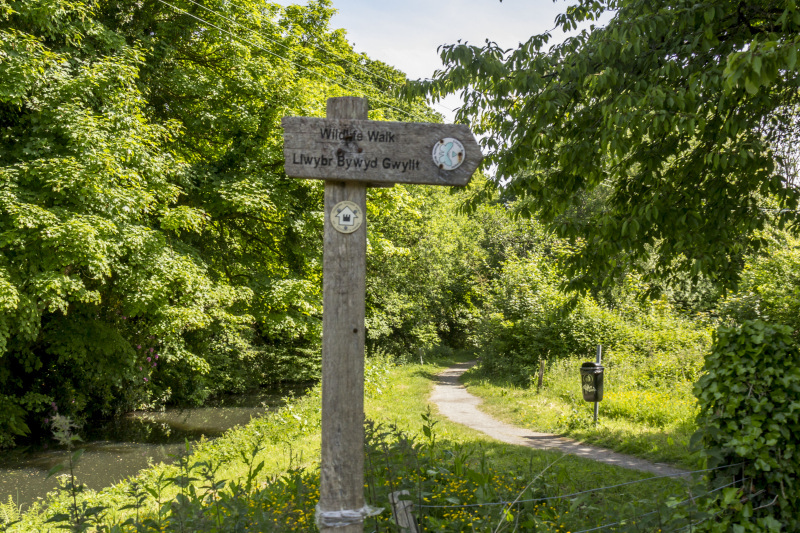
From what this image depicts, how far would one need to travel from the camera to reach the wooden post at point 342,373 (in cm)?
276

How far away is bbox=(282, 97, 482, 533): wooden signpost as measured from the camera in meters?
2.76

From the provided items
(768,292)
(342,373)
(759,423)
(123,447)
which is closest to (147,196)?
(123,447)

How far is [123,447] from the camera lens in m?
13.0

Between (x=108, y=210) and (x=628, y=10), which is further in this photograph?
(x=108, y=210)

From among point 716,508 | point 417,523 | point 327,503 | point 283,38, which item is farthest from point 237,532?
point 283,38

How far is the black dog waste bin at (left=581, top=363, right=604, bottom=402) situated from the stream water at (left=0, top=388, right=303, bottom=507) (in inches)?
260

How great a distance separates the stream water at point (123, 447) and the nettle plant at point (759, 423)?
626cm

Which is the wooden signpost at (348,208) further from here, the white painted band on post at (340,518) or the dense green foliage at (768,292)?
the dense green foliage at (768,292)

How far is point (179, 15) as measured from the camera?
46.2ft

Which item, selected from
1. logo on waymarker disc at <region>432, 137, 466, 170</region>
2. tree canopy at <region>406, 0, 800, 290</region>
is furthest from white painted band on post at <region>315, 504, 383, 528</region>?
tree canopy at <region>406, 0, 800, 290</region>

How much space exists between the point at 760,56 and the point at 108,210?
988 cm

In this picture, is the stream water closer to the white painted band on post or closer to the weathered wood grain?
the white painted band on post

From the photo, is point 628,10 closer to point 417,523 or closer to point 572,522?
point 572,522

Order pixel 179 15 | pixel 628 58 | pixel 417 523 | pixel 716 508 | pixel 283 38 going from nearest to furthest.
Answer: pixel 716 508
pixel 417 523
pixel 628 58
pixel 179 15
pixel 283 38
